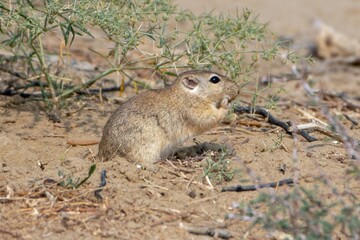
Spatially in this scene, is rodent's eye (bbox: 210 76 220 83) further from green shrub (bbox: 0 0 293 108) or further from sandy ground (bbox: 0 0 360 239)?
sandy ground (bbox: 0 0 360 239)

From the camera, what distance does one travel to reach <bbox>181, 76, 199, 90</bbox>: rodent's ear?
626 centimetres

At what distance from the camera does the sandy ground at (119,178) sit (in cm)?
474

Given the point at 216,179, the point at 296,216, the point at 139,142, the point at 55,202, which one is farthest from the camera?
the point at 139,142

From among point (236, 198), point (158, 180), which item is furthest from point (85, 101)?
point (236, 198)

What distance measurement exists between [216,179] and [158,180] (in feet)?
1.30

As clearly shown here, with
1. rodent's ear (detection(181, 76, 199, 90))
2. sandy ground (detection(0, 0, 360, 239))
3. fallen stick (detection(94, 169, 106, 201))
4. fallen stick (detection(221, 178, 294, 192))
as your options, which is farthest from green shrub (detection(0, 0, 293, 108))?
fallen stick (detection(221, 178, 294, 192))

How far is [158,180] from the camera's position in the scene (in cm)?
546

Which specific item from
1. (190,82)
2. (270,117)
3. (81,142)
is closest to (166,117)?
(190,82)

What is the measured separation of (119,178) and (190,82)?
1187mm

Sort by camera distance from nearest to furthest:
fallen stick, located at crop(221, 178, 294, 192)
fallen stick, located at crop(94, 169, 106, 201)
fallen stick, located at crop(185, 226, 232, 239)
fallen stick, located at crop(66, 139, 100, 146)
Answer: fallen stick, located at crop(185, 226, 232, 239) < fallen stick, located at crop(94, 169, 106, 201) < fallen stick, located at crop(221, 178, 294, 192) < fallen stick, located at crop(66, 139, 100, 146)

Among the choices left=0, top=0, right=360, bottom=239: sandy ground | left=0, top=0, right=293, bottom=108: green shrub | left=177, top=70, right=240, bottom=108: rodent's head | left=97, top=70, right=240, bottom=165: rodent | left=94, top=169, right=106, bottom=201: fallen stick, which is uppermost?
left=0, top=0, right=293, bottom=108: green shrub

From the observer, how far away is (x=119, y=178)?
5.46 m

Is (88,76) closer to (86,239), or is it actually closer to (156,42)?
(156,42)

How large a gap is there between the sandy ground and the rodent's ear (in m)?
0.55
